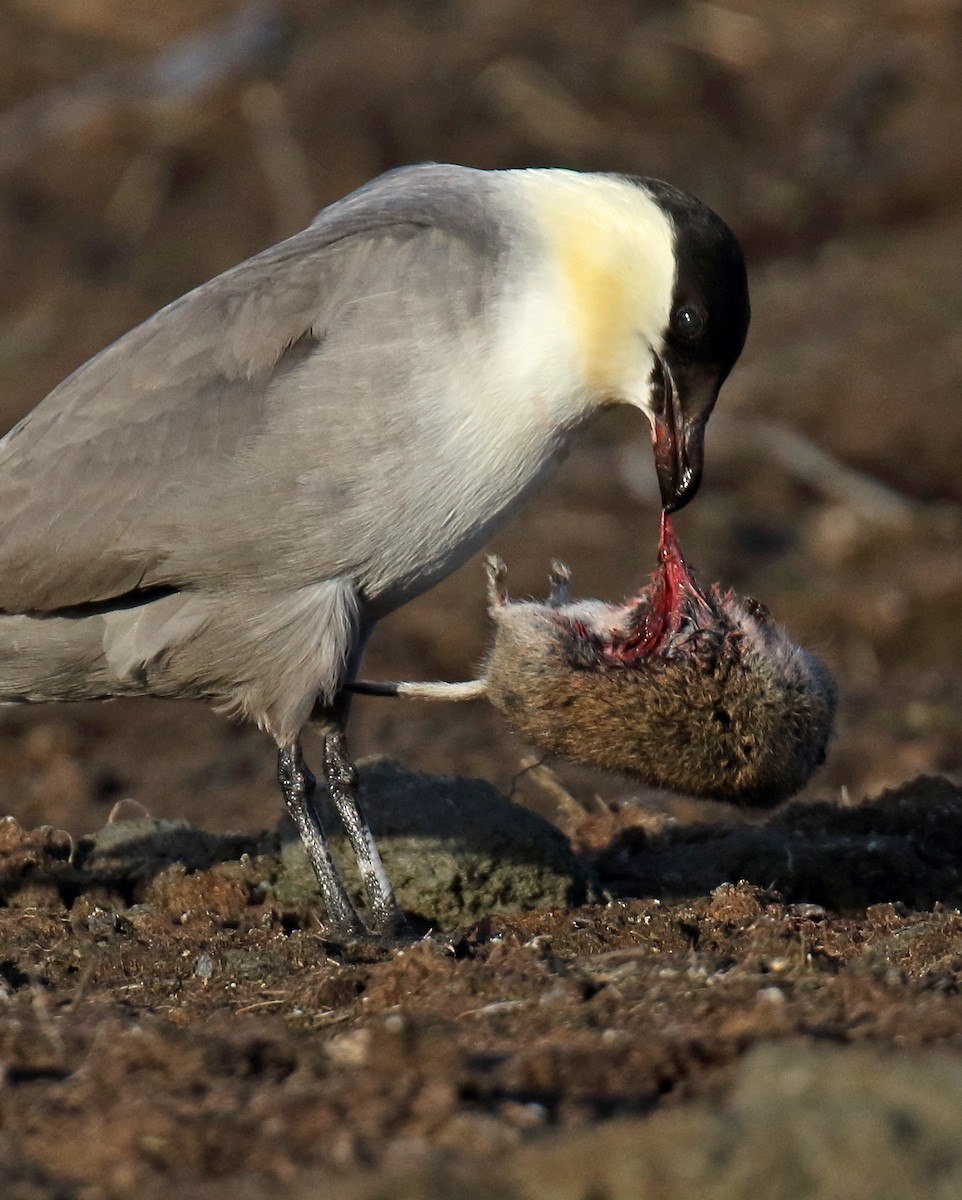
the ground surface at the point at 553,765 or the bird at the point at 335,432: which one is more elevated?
the bird at the point at 335,432

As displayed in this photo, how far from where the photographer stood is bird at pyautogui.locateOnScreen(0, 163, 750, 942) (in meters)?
5.97

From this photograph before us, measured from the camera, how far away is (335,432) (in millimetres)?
5930

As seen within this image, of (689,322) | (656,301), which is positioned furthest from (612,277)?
(689,322)

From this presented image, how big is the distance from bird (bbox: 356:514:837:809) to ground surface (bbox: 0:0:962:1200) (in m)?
0.44

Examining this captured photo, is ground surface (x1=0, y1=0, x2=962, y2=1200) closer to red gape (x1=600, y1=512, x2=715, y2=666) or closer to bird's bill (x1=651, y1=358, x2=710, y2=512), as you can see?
red gape (x1=600, y1=512, x2=715, y2=666)

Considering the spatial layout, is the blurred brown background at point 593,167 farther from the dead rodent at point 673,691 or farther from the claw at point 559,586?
the dead rodent at point 673,691

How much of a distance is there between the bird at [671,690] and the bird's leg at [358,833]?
1.64 ft

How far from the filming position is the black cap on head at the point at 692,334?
246 inches

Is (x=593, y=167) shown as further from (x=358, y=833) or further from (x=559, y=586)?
(x=358, y=833)

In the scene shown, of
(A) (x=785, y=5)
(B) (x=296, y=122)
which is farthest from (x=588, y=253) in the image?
(A) (x=785, y=5)

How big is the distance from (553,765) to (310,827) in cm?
218

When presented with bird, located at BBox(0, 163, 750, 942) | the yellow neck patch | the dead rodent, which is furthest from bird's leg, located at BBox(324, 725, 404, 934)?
the yellow neck patch

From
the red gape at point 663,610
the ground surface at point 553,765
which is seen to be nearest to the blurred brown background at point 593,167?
the ground surface at point 553,765

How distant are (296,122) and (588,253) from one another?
13429 millimetres
